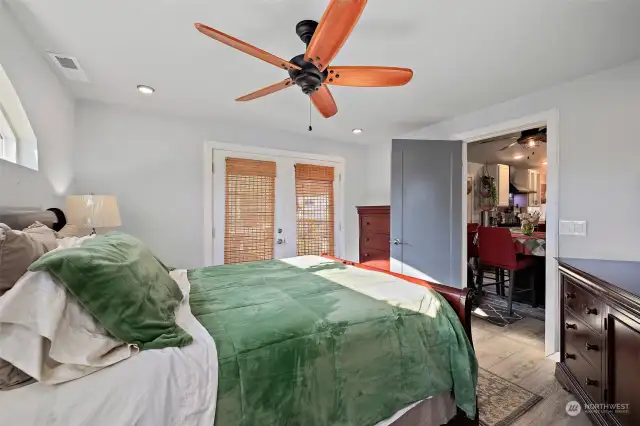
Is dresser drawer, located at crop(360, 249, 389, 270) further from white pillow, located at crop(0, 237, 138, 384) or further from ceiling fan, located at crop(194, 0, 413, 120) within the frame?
white pillow, located at crop(0, 237, 138, 384)

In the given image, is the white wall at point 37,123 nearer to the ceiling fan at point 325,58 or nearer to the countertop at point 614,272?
the ceiling fan at point 325,58

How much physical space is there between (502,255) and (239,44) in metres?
3.56

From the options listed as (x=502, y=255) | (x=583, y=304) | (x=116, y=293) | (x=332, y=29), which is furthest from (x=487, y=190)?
(x=116, y=293)

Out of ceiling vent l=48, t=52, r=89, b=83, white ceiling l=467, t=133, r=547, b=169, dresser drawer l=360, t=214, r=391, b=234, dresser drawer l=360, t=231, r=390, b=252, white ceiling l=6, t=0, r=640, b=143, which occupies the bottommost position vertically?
dresser drawer l=360, t=231, r=390, b=252

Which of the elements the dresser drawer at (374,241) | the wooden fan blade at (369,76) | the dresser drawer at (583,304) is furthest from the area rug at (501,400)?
the wooden fan blade at (369,76)

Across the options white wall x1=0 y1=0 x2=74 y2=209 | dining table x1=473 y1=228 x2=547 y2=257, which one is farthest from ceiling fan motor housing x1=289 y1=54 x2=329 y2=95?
dining table x1=473 y1=228 x2=547 y2=257

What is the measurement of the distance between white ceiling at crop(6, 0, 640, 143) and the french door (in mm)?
1028

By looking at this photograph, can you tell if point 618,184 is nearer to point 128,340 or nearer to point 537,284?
point 537,284

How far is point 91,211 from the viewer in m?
2.35

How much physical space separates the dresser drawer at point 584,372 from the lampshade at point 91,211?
352 cm

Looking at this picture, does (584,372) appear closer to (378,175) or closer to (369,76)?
(369,76)

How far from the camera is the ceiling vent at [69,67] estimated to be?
2.03 metres

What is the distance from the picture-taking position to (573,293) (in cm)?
190

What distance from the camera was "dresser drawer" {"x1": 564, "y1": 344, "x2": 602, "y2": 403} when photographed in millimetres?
1601
